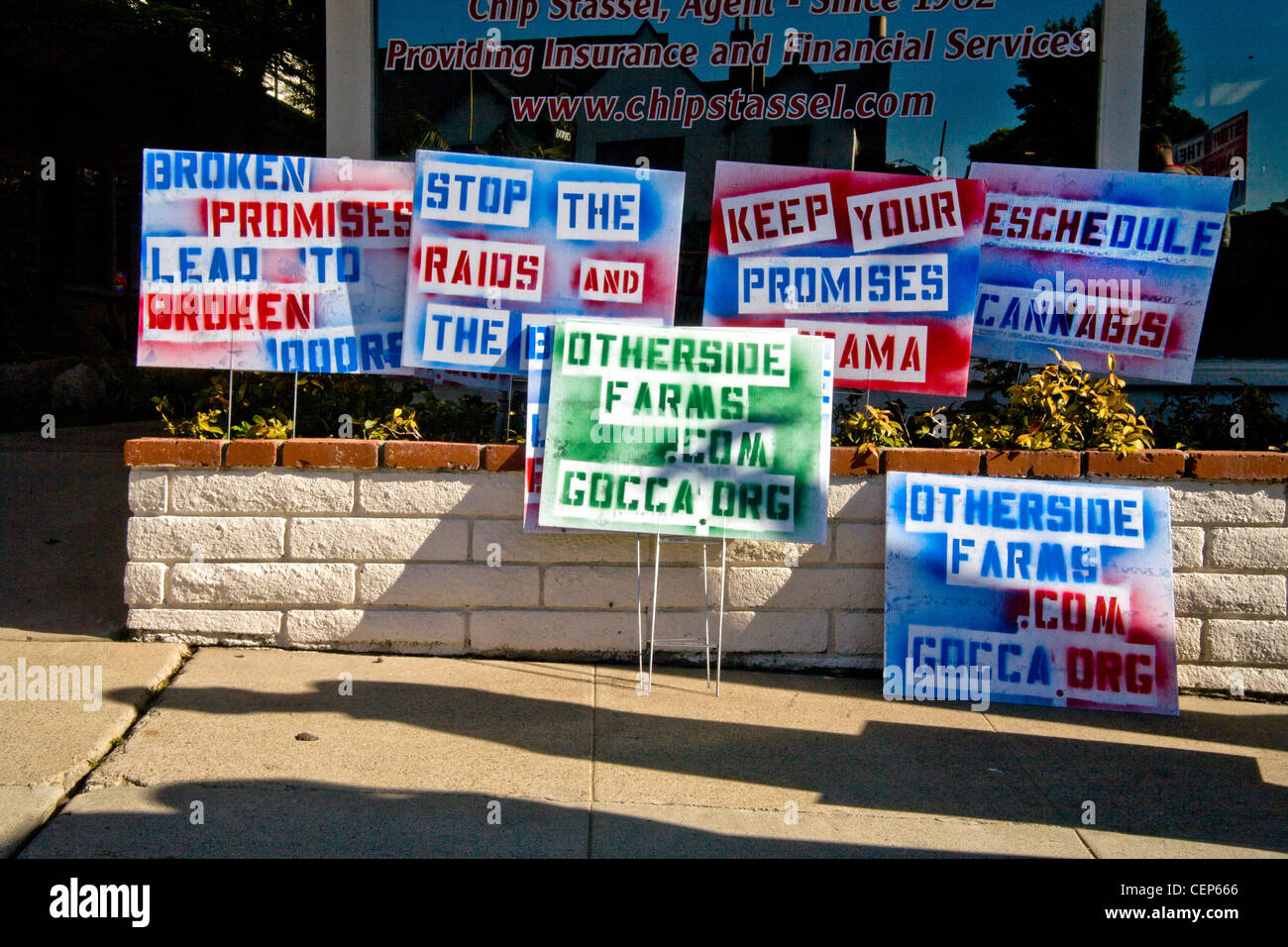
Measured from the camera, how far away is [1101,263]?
550cm

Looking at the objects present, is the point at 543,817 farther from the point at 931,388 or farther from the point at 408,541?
the point at 931,388

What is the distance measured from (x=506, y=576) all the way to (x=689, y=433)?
3.53 ft

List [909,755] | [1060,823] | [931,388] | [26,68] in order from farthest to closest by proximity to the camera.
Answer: [26,68]
[931,388]
[909,755]
[1060,823]

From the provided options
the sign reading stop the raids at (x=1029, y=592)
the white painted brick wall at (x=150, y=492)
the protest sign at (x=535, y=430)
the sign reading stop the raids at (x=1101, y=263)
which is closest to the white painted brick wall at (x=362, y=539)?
the protest sign at (x=535, y=430)

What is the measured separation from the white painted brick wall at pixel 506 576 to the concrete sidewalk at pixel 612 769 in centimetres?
16

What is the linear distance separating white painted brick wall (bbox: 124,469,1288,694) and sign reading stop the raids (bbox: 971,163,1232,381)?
2.80ft

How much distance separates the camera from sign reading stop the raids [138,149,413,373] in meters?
5.08

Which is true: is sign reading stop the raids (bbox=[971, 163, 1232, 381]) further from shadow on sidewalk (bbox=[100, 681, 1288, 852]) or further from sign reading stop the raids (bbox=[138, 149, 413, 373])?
sign reading stop the raids (bbox=[138, 149, 413, 373])

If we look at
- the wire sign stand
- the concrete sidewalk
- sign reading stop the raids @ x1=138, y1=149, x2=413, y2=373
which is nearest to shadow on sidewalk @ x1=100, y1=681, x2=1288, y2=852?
the concrete sidewalk

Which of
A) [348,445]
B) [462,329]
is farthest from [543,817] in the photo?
[462,329]

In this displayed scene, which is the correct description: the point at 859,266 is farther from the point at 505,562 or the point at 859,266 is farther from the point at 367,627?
the point at 367,627

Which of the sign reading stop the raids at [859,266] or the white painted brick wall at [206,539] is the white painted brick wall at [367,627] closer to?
the white painted brick wall at [206,539]
